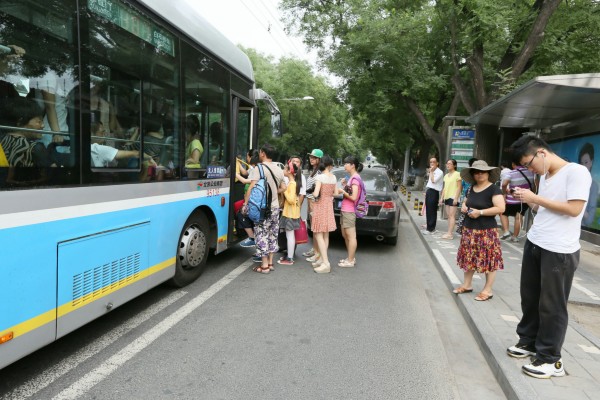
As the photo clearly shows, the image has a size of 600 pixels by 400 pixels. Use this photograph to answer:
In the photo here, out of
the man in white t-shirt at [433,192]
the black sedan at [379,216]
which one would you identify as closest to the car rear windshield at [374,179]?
the black sedan at [379,216]

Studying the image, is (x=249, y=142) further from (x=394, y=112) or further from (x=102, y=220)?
(x=394, y=112)

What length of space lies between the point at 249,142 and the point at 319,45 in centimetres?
1463

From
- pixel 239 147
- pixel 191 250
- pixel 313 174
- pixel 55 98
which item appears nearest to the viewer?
pixel 55 98

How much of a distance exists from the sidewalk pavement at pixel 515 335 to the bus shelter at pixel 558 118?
1.93 m

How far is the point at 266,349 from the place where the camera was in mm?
3693

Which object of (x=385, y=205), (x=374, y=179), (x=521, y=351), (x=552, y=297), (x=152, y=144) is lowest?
(x=521, y=351)

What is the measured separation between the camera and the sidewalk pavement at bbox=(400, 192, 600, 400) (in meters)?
3.03

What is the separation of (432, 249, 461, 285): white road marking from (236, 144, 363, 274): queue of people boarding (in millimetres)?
1430

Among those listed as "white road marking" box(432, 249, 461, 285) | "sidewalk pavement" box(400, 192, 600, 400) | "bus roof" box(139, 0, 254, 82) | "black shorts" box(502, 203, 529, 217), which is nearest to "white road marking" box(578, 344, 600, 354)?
"sidewalk pavement" box(400, 192, 600, 400)

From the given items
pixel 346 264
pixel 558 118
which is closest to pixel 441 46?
pixel 558 118

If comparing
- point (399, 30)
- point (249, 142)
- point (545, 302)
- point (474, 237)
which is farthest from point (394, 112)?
point (545, 302)

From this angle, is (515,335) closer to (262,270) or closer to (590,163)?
(262,270)

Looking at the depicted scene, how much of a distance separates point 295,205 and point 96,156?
11.7 feet

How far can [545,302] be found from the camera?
3.14 meters
